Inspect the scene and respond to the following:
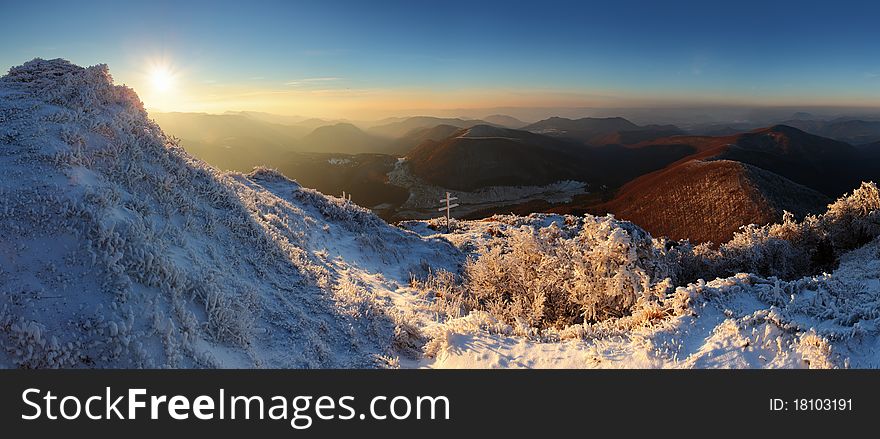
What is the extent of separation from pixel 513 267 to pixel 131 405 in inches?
388

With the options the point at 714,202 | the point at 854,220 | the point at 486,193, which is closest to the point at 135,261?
the point at 854,220

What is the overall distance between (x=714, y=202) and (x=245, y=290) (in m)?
56.8

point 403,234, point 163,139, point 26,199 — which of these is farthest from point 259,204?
point 26,199

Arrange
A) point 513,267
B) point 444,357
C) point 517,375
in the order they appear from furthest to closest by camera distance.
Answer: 1. point 513,267
2. point 444,357
3. point 517,375

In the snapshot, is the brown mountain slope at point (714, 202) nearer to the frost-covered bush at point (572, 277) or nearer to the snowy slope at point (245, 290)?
the snowy slope at point (245, 290)

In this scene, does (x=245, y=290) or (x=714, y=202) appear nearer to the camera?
(x=245, y=290)

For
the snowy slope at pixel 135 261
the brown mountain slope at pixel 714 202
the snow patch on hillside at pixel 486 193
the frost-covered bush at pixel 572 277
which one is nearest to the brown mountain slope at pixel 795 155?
the snow patch on hillside at pixel 486 193

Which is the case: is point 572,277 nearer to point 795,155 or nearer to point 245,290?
point 245,290

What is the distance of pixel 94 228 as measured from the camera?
639 centimetres

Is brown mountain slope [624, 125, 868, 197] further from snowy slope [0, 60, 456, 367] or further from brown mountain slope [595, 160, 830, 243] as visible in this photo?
snowy slope [0, 60, 456, 367]

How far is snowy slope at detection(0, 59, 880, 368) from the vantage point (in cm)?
546

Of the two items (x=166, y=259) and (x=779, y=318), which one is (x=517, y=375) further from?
(x=166, y=259)

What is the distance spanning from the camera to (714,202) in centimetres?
5147

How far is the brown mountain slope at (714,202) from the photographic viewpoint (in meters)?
45.0
